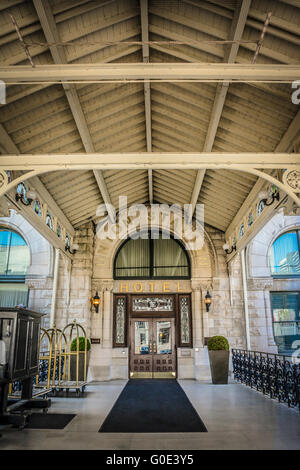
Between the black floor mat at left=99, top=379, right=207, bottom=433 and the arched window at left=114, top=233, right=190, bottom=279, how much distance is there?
408 centimetres

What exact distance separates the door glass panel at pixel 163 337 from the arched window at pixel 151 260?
1.71 meters

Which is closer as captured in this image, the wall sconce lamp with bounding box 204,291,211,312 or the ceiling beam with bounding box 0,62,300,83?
the ceiling beam with bounding box 0,62,300,83

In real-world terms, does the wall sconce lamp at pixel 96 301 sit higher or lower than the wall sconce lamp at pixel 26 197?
lower

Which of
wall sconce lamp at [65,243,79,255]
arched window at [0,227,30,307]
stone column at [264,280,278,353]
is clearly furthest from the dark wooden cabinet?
stone column at [264,280,278,353]

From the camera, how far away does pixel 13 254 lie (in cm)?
1243

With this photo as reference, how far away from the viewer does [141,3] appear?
5.07 meters

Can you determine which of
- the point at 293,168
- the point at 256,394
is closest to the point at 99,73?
the point at 293,168

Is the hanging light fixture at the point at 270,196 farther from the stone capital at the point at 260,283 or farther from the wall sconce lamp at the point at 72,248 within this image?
the wall sconce lamp at the point at 72,248

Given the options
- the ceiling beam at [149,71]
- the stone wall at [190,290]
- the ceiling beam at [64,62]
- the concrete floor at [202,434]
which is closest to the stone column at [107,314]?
the stone wall at [190,290]

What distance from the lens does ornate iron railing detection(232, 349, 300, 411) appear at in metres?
6.60

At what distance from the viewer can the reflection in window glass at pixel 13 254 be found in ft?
40.3

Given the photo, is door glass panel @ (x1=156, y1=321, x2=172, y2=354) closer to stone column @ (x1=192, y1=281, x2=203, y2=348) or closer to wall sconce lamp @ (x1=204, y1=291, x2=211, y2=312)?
stone column @ (x1=192, y1=281, x2=203, y2=348)

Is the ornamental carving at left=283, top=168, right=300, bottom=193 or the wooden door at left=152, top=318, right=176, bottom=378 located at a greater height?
the ornamental carving at left=283, top=168, right=300, bottom=193
